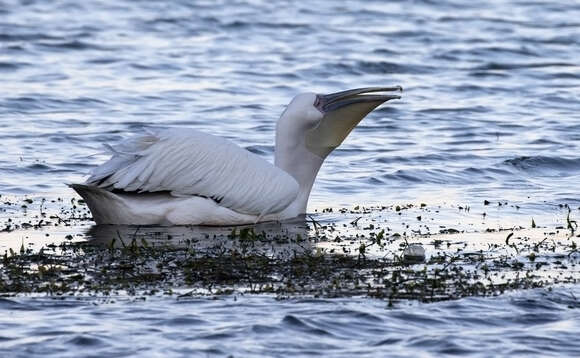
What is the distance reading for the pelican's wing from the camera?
327 inches

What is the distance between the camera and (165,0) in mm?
23953

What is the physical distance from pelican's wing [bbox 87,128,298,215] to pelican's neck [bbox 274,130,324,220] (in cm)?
48

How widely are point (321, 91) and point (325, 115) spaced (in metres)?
6.68

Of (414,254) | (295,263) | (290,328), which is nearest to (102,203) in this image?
(295,263)

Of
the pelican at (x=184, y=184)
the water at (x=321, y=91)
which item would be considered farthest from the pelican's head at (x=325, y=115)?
the water at (x=321, y=91)

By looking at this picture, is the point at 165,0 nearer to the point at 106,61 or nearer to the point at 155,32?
the point at 155,32

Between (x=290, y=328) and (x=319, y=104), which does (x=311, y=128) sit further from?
(x=290, y=328)

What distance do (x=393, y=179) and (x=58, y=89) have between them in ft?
20.0

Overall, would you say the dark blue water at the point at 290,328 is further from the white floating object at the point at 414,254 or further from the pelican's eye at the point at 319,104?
the pelican's eye at the point at 319,104

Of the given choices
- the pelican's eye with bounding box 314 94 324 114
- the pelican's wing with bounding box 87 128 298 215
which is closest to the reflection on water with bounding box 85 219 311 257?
the pelican's wing with bounding box 87 128 298 215

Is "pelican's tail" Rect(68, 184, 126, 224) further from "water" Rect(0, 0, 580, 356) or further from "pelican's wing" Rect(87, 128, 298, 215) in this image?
"water" Rect(0, 0, 580, 356)

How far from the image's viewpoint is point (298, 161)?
9.28 m

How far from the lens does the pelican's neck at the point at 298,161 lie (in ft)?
30.2

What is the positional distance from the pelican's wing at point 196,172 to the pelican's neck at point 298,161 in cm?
48
